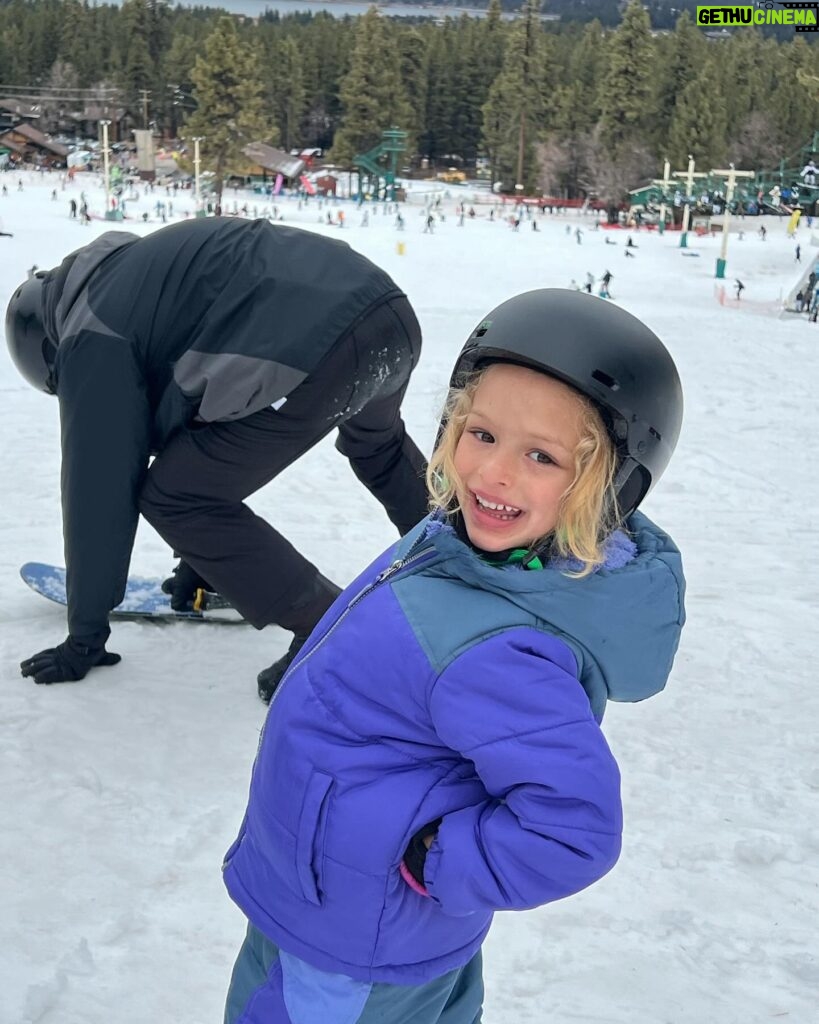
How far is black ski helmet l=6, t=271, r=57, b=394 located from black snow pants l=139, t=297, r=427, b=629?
1.75 feet

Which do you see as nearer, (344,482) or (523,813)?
(523,813)

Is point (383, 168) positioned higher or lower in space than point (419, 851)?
lower

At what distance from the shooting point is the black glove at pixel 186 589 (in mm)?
4008

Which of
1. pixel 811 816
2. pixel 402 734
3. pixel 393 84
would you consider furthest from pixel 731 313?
pixel 393 84

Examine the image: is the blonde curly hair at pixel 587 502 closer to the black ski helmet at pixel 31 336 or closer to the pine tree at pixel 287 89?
the black ski helmet at pixel 31 336

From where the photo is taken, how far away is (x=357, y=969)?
4.92 feet

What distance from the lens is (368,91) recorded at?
62625mm

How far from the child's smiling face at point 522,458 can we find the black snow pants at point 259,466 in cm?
150

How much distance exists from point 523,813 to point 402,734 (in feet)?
0.67

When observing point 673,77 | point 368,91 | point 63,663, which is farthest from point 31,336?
point 368,91

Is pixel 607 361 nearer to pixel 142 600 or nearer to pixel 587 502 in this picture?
pixel 587 502

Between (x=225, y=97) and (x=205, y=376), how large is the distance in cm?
5730

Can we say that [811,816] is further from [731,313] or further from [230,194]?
[230,194]
